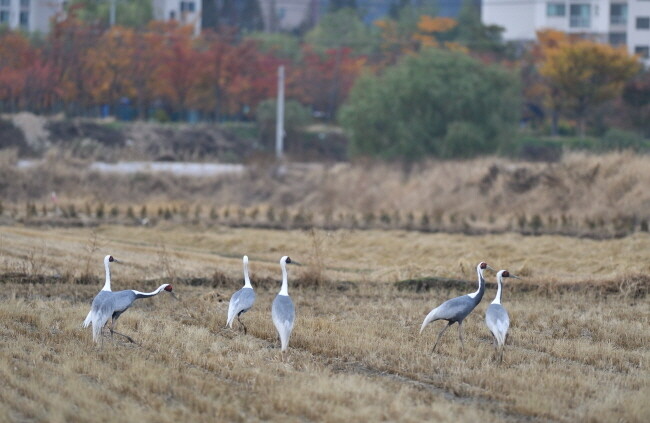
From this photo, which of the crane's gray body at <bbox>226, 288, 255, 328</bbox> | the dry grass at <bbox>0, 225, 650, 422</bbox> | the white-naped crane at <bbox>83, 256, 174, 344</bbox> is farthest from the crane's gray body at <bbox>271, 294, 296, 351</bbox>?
the white-naped crane at <bbox>83, 256, 174, 344</bbox>

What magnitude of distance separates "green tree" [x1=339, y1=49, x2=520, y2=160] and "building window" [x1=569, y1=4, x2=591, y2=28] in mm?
26554

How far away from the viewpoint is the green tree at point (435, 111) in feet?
159

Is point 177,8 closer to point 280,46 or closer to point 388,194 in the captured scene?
point 280,46

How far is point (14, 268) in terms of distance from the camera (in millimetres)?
18875

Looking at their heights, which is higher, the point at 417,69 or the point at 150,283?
the point at 417,69

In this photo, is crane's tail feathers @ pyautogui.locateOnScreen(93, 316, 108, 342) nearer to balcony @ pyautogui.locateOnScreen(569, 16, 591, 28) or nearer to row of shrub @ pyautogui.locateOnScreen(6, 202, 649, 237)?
row of shrub @ pyautogui.locateOnScreen(6, 202, 649, 237)

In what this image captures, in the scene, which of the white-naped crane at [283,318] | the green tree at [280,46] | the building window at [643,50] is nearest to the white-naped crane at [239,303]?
the white-naped crane at [283,318]

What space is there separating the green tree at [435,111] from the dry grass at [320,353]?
25.9m

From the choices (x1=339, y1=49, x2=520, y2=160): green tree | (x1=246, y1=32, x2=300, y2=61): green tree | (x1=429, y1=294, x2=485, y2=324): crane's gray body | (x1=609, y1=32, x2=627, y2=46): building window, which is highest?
(x1=609, y1=32, x2=627, y2=46): building window

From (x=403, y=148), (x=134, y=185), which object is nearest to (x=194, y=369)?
(x=134, y=185)

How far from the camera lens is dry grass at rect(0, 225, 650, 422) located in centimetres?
1022

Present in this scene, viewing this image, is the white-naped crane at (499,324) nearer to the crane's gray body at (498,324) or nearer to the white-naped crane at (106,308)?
the crane's gray body at (498,324)

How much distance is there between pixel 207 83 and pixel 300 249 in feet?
137

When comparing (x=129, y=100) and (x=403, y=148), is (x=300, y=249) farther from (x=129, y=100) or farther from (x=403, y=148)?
(x=129, y=100)
